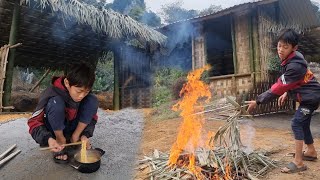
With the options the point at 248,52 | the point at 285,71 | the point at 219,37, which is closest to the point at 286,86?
the point at 285,71

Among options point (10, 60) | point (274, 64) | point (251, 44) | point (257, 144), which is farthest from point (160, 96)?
point (257, 144)

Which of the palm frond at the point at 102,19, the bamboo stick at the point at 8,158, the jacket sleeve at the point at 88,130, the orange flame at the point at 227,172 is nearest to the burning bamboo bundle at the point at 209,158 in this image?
the orange flame at the point at 227,172

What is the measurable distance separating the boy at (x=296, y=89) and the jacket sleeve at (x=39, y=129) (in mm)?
2023

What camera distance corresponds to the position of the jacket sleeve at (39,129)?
2797 millimetres

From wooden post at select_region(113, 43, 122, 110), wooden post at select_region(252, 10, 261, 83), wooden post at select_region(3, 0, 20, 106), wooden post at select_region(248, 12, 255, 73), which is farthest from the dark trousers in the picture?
wooden post at select_region(113, 43, 122, 110)

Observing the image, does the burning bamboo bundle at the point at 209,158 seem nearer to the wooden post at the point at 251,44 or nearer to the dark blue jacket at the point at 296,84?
the dark blue jacket at the point at 296,84

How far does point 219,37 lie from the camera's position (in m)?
12.8

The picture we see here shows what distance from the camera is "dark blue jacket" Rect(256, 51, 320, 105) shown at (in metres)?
2.91

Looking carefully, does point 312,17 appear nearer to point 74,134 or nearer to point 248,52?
point 248,52

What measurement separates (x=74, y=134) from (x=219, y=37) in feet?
35.3

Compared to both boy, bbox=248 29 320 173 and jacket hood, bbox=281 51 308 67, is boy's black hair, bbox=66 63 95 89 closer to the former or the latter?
boy, bbox=248 29 320 173

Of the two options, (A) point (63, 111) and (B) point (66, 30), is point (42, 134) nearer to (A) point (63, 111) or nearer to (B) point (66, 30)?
(A) point (63, 111)

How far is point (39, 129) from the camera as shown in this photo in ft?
9.25

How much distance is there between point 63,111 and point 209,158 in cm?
150
